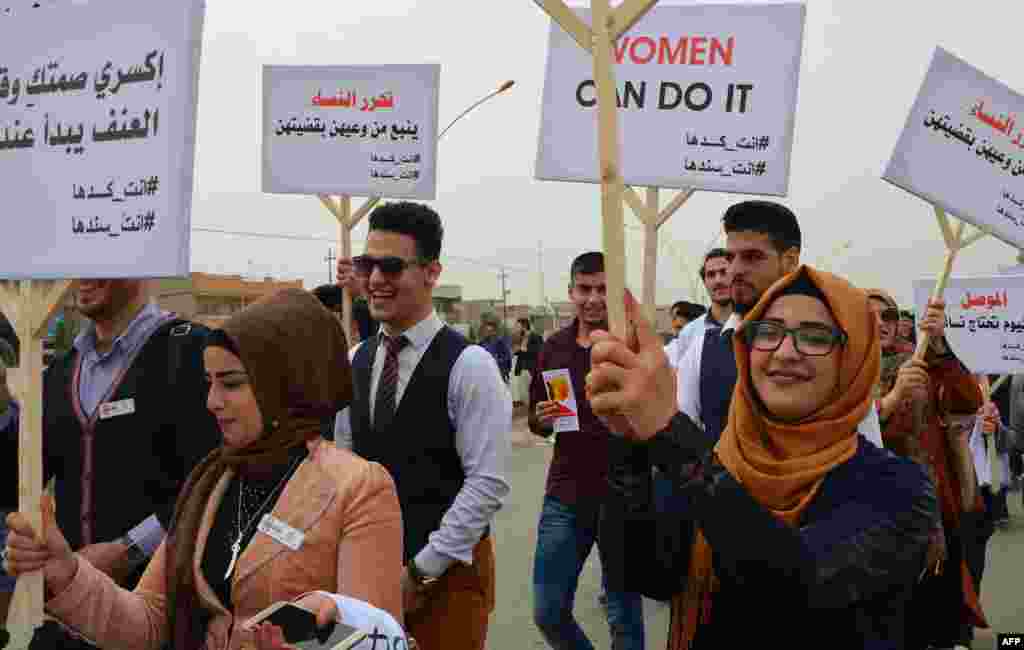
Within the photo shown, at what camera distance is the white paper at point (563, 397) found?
4414 millimetres

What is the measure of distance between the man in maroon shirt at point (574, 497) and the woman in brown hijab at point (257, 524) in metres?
1.83

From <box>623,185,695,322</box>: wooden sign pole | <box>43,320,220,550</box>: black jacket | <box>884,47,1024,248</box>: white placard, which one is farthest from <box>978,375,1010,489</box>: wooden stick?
<box>43,320,220,550</box>: black jacket

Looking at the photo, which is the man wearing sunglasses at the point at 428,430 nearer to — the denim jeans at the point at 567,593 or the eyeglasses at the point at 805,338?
the denim jeans at the point at 567,593

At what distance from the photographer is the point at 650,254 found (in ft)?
10.6

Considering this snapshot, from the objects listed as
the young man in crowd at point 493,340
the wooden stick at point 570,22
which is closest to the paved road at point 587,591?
the wooden stick at point 570,22

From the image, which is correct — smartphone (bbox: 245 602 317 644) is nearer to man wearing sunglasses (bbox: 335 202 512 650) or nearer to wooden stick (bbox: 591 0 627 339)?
wooden stick (bbox: 591 0 627 339)

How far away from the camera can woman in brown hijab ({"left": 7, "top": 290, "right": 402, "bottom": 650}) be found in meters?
1.97

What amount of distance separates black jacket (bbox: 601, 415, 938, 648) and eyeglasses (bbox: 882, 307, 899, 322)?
10.5 feet

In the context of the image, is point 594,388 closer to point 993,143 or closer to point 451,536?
point 451,536

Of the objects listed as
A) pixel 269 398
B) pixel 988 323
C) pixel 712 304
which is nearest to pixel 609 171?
pixel 269 398

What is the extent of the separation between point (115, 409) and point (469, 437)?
3.51 feet

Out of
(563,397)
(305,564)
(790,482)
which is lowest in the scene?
(305,564)

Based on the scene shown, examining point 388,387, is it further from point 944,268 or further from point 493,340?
point 493,340

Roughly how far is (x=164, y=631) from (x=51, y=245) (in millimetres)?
921
